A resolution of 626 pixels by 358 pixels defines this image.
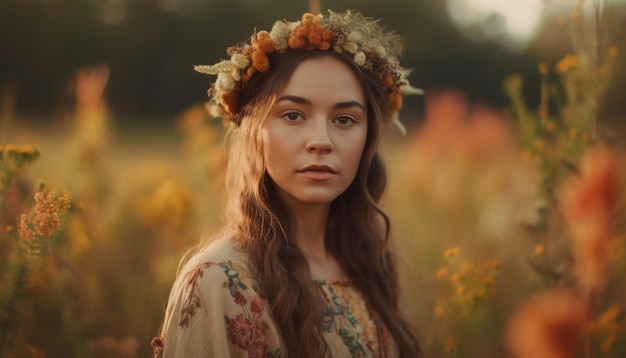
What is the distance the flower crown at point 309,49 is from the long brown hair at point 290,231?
33 millimetres

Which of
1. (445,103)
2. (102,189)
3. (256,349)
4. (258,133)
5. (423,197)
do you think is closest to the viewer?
(256,349)

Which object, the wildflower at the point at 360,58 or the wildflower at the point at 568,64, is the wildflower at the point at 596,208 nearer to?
the wildflower at the point at 360,58

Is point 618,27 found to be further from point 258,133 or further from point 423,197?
point 423,197

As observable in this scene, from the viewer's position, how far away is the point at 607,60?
239cm

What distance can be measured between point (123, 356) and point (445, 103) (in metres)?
4.24

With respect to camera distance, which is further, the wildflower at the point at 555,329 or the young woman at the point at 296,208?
the young woman at the point at 296,208

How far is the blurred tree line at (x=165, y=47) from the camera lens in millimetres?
16172

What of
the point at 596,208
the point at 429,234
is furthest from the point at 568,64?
the point at 429,234

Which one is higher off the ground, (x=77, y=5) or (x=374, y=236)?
(x=77, y=5)

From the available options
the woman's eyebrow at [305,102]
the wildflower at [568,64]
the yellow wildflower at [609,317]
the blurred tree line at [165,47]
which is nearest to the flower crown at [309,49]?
the woman's eyebrow at [305,102]

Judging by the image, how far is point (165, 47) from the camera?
18875mm

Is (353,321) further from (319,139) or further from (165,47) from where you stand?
(165,47)

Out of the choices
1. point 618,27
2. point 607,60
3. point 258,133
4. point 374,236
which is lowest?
point 374,236

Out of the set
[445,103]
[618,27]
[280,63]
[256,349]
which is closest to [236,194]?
[280,63]
